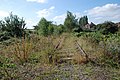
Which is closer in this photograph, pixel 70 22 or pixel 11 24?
pixel 11 24

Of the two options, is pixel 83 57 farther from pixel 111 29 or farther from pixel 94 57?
pixel 111 29

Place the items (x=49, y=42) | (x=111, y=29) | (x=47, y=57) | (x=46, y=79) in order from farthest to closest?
1. (x=111, y=29)
2. (x=49, y=42)
3. (x=47, y=57)
4. (x=46, y=79)

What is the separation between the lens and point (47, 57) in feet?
39.9

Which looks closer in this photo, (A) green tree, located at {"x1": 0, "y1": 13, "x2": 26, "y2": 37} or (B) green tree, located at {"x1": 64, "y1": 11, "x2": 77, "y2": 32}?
(A) green tree, located at {"x1": 0, "y1": 13, "x2": 26, "y2": 37}

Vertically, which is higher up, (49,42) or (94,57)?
(49,42)

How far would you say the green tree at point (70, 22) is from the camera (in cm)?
6350

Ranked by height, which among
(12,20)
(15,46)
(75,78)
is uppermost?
(12,20)

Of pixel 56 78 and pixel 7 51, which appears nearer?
pixel 56 78

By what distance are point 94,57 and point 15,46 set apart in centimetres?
446

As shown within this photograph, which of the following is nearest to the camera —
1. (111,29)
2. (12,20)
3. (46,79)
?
(46,79)

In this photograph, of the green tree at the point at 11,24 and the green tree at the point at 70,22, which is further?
the green tree at the point at 70,22

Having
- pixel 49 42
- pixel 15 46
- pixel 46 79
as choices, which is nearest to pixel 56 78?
pixel 46 79

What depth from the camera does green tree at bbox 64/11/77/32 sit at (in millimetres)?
63500

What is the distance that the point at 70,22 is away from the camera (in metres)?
63.8
